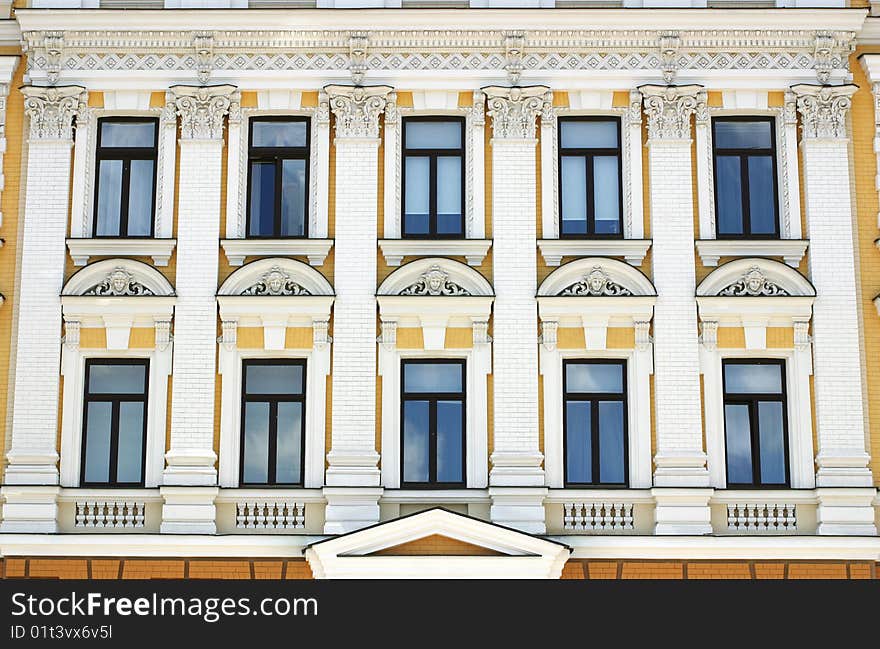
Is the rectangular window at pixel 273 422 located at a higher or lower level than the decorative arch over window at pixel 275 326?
lower

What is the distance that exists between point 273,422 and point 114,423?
2.38 meters

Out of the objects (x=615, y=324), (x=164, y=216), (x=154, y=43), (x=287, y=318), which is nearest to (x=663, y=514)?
(x=615, y=324)

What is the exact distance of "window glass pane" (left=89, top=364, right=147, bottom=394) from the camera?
23.9 m

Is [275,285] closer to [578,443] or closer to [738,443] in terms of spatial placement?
[578,443]

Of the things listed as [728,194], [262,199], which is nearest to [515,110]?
[728,194]

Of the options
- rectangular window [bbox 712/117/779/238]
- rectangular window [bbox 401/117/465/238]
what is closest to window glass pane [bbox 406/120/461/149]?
rectangular window [bbox 401/117/465/238]

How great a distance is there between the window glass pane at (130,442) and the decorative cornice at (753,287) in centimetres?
888

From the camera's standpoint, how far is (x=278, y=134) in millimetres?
24688

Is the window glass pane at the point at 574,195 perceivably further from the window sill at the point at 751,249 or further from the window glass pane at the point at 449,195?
the window sill at the point at 751,249

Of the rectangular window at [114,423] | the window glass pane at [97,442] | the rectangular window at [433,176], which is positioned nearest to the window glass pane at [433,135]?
the rectangular window at [433,176]

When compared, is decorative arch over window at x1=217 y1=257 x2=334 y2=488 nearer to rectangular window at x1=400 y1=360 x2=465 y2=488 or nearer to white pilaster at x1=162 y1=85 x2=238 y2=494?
white pilaster at x1=162 y1=85 x2=238 y2=494

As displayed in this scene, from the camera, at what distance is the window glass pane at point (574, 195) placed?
959 inches

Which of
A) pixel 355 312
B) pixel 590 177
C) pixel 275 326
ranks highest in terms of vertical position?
pixel 590 177
